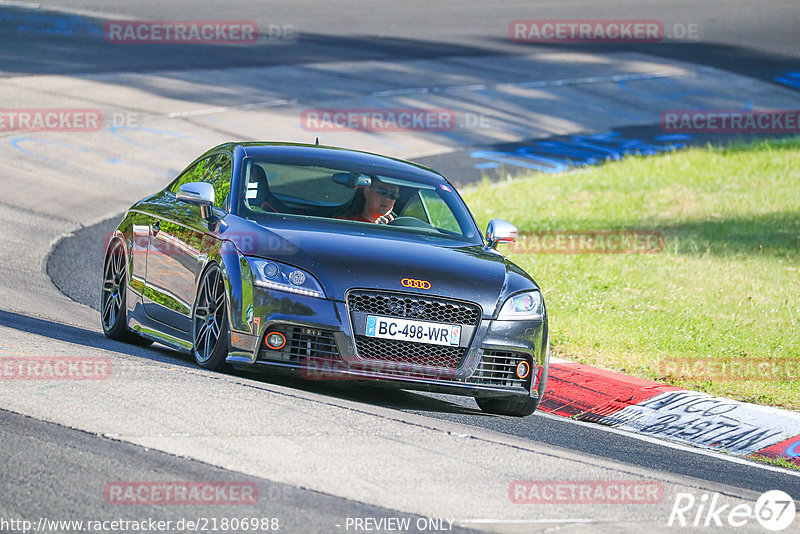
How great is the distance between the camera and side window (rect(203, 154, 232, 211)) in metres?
8.74

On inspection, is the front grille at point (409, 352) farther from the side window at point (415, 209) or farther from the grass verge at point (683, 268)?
the grass verge at point (683, 268)

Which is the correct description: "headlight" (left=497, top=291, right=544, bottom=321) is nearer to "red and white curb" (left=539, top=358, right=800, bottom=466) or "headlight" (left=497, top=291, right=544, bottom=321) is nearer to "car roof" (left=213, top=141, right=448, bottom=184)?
"red and white curb" (left=539, top=358, right=800, bottom=466)

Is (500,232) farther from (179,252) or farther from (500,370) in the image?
(179,252)

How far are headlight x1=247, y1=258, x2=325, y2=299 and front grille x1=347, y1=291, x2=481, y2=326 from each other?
22cm

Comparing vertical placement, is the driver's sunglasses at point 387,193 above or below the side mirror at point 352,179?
below

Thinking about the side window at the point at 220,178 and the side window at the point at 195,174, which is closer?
the side window at the point at 220,178

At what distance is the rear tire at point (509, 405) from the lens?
823cm

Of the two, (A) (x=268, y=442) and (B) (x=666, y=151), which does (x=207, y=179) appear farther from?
(B) (x=666, y=151)

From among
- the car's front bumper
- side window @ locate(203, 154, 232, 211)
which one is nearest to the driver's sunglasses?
side window @ locate(203, 154, 232, 211)

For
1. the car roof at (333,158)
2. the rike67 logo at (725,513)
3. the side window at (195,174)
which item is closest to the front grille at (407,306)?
the car roof at (333,158)

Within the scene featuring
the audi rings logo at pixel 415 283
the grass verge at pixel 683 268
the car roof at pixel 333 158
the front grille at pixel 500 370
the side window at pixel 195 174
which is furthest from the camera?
the grass verge at pixel 683 268

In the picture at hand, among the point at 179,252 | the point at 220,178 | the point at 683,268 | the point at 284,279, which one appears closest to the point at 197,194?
the point at 179,252

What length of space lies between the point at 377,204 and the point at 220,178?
1.13 metres

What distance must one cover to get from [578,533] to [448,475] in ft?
2.86
